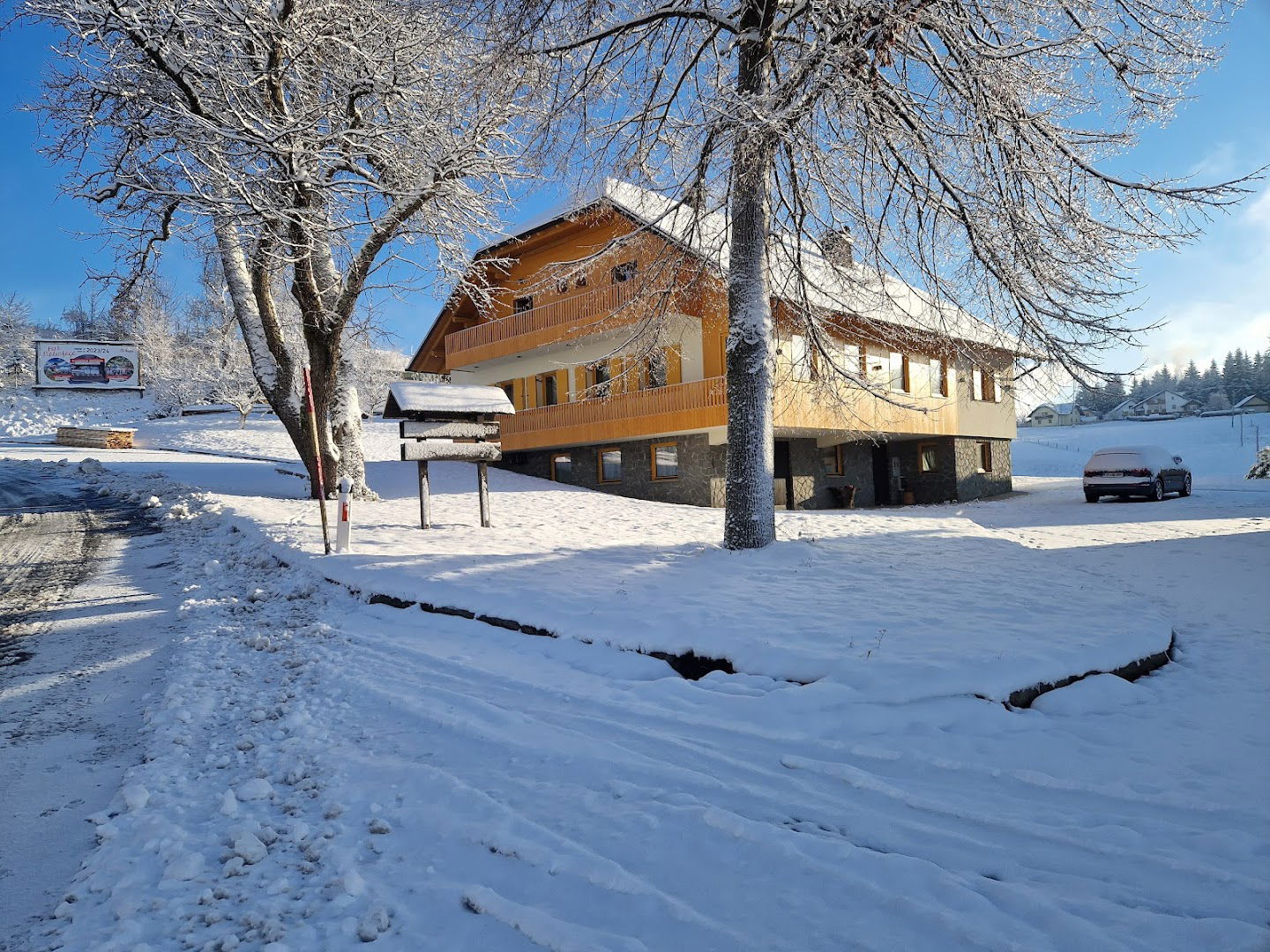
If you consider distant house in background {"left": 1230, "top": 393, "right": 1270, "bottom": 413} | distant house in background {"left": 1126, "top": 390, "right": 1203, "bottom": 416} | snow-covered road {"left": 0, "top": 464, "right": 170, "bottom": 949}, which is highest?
distant house in background {"left": 1126, "top": 390, "right": 1203, "bottom": 416}

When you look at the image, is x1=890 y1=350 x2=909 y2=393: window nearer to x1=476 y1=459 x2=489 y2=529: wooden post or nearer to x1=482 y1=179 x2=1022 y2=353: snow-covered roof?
x1=482 y1=179 x2=1022 y2=353: snow-covered roof

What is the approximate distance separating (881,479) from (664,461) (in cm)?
1014

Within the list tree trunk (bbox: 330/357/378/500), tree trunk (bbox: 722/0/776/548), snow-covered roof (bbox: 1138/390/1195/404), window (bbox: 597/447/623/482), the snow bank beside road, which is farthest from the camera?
snow-covered roof (bbox: 1138/390/1195/404)

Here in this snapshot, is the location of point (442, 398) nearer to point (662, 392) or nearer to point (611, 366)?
point (611, 366)

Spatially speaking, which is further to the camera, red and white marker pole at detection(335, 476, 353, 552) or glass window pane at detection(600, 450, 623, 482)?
glass window pane at detection(600, 450, 623, 482)

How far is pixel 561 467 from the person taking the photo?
2344cm

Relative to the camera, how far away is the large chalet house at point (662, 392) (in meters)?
12.9

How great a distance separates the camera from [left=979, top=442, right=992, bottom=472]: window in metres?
27.3

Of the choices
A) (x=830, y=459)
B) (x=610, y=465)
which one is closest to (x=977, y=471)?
(x=830, y=459)

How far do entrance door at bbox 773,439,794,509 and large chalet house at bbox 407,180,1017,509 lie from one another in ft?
0.18

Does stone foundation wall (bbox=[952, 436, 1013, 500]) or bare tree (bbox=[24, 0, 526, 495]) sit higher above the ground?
bare tree (bbox=[24, 0, 526, 495])

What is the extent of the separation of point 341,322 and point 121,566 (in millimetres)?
5748

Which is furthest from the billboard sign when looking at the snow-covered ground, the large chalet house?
the snow-covered ground

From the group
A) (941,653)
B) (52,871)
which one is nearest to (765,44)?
(941,653)
